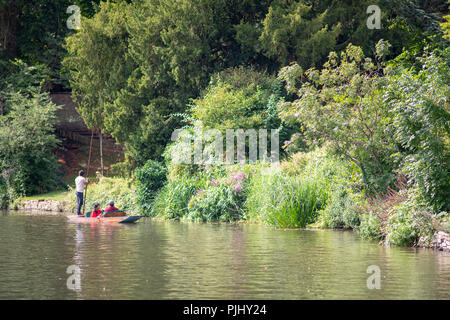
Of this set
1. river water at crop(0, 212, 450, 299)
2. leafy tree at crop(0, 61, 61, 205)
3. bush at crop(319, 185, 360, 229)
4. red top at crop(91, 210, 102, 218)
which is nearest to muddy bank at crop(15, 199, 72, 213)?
leafy tree at crop(0, 61, 61, 205)

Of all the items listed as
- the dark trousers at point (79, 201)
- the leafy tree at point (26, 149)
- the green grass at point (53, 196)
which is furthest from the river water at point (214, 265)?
the leafy tree at point (26, 149)

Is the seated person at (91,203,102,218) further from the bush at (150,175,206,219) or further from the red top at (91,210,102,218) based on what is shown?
the bush at (150,175,206,219)

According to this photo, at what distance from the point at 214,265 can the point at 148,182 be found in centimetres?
1676

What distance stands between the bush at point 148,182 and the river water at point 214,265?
27.5 feet

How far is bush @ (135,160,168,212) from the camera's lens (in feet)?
99.8

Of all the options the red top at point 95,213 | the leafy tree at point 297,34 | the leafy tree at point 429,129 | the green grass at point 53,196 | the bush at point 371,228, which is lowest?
the bush at point 371,228

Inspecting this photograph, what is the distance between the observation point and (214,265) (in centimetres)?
1411

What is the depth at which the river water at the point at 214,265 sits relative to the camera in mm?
11039

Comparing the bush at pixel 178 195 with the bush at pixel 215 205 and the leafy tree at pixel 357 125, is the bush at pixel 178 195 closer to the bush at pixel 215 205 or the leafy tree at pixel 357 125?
the bush at pixel 215 205

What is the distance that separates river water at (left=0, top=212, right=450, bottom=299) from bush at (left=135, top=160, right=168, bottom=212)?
8381 millimetres

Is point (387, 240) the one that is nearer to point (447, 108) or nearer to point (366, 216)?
point (366, 216)

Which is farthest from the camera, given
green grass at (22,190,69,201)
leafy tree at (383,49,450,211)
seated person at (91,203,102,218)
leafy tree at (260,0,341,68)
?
green grass at (22,190,69,201)

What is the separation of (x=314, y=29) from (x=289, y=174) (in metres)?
9.01

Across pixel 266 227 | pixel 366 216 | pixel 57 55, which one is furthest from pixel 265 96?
pixel 57 55
